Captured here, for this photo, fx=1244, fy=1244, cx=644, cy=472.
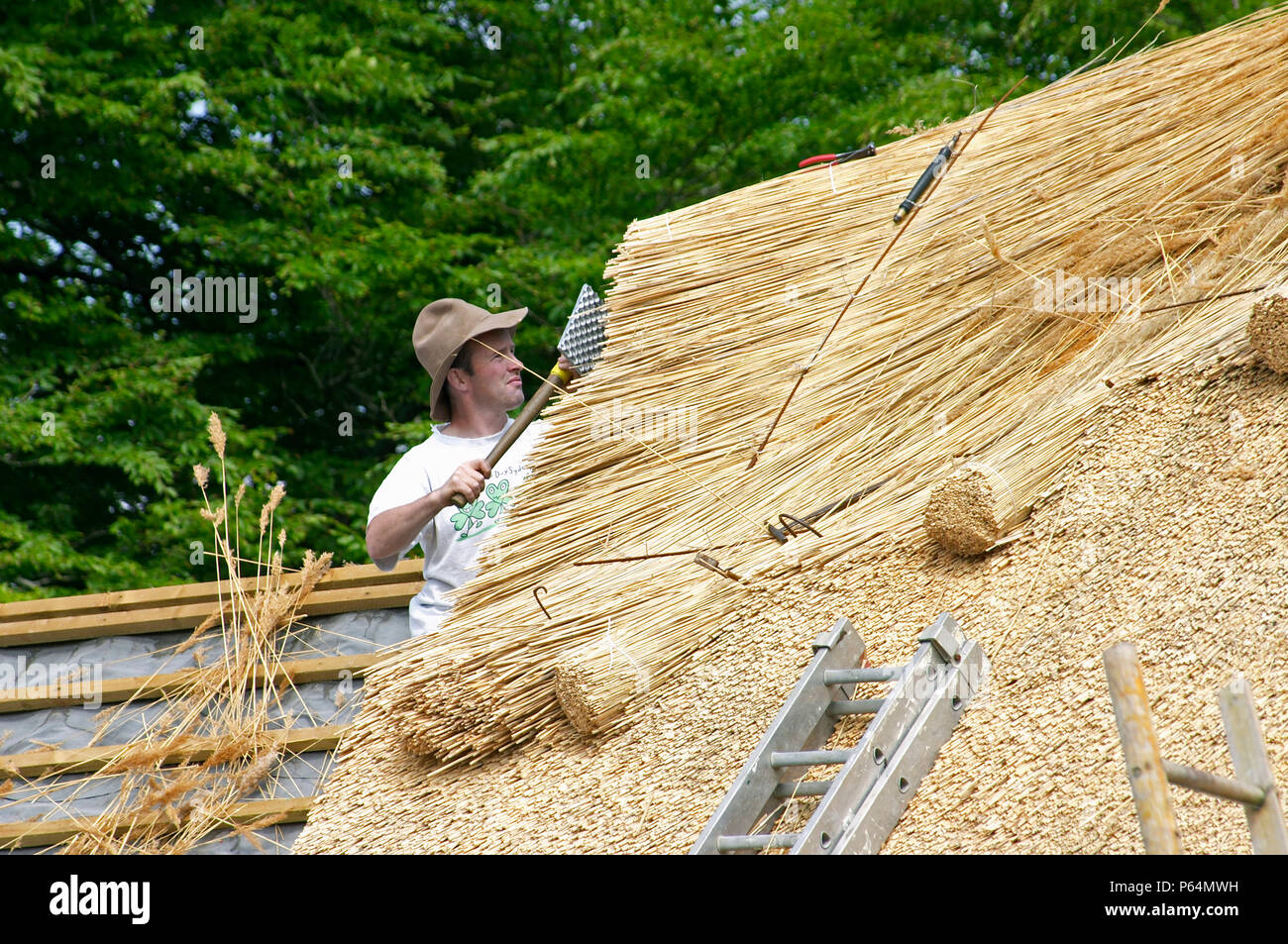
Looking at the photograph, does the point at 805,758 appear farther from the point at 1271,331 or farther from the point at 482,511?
the point at 482,511

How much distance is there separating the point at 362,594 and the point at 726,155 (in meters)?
5.37

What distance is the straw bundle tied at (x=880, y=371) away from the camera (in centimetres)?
245

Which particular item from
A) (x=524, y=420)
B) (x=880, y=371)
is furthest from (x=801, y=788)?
(x=524, y=420)

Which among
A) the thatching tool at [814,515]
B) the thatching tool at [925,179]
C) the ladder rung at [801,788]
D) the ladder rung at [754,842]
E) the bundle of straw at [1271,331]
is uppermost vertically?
the thatching tool at [925,179]

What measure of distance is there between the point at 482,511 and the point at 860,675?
1.76 meters

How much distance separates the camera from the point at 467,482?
321 centimetres

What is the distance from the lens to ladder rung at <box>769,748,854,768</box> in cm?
197

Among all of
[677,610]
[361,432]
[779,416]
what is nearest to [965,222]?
[779,416]

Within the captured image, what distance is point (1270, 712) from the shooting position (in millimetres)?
1692

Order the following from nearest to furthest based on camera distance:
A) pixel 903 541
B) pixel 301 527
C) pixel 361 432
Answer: pixel 903 541
pixel 301 527
pixel 361 432

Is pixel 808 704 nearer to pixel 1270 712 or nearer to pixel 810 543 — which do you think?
pixel 810 543

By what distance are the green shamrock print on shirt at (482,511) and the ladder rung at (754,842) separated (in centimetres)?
170

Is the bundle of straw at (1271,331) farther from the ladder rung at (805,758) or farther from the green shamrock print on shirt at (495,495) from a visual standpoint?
the green shamrock print on shirt at (495,495)

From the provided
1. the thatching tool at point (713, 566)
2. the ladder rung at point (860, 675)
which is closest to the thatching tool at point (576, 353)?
the thatching tool at point (713, 566)
